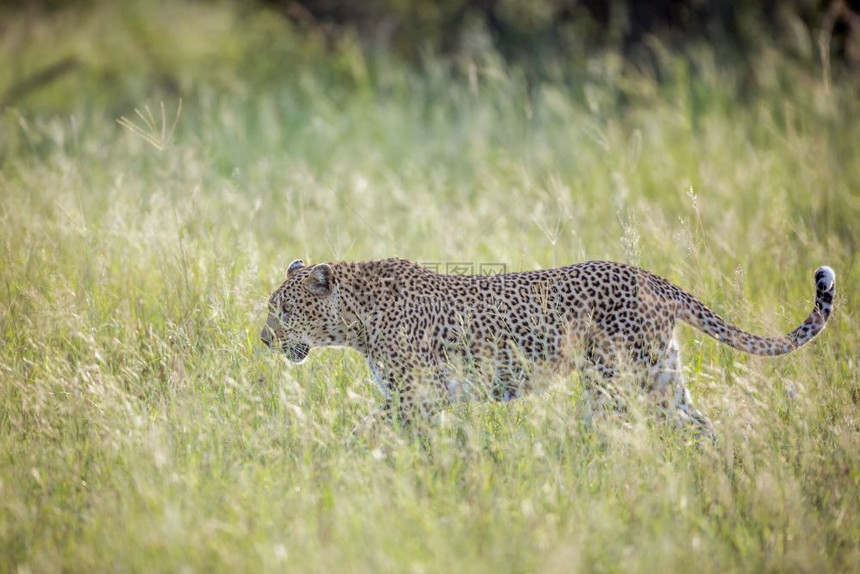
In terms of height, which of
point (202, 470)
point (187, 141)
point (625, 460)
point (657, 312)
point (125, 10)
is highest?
point (125, 10)

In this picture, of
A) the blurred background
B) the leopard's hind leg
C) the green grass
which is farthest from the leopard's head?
the blurred background

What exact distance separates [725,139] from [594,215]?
2.84 metres

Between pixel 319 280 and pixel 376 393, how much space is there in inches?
31.3

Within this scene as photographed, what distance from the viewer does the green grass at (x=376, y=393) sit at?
4.02m

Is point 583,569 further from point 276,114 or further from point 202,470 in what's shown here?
point 276,114

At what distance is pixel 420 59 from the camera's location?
17281mm

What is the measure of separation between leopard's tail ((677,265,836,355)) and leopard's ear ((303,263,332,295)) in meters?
2.06

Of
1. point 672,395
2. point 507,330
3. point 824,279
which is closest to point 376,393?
point 507,330

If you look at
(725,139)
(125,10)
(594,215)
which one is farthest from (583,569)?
(125,10)

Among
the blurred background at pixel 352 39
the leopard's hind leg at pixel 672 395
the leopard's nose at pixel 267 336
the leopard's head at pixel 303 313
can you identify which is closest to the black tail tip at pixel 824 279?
the leopard's hind leg at pixel 672 395

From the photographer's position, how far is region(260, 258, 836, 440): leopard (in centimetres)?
514

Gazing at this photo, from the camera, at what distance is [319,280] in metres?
5.57

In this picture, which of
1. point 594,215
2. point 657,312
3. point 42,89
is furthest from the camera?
point 42,89

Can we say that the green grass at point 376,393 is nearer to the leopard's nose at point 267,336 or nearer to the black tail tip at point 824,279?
the leopard's nose at point 267,336
